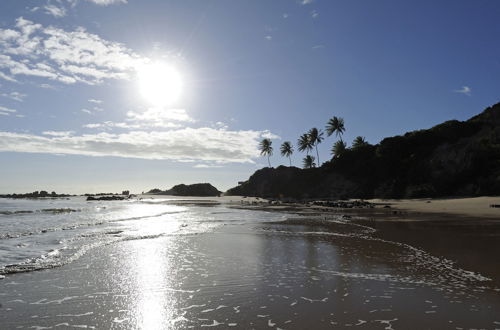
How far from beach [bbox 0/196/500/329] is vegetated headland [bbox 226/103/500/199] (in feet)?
190

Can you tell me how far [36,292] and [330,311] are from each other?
8.95 m

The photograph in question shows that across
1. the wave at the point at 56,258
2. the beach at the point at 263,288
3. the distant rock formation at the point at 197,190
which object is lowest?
the beach at the point at 263,288

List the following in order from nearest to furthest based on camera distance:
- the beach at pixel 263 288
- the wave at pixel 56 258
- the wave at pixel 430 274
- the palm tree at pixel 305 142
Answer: the beach at pixel 263 288
the wave at pixel 430 274
the wave at pixel 56 258
the palm tree at pixel 305 142

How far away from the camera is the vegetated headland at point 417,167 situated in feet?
225

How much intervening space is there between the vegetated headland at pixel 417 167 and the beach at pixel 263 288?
57.8m

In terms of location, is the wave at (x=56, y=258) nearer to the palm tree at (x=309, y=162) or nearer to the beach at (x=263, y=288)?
the beach at (x=263, y=288)

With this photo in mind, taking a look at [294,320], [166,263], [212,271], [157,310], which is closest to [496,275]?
[294,320]

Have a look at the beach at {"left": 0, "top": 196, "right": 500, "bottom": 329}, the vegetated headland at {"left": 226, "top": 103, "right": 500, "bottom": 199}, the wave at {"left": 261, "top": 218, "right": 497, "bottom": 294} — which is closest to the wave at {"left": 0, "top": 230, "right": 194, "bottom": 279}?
the beach at {"left": 0, "top": 196, "right": 500, "bottom": 329}

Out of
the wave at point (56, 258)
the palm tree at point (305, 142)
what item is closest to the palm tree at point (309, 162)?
the palm tree at point (305, 142)

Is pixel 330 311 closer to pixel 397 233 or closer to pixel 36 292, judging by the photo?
pixel 36 292

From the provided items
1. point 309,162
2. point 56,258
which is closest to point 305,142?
point 309,162

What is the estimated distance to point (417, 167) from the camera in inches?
3120

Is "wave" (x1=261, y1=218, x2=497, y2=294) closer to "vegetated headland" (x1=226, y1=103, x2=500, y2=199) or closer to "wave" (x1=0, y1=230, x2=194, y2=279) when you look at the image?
"wave" (x1=0, y1=230, x2=194, y2=279)

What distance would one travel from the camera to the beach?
8.26 m
